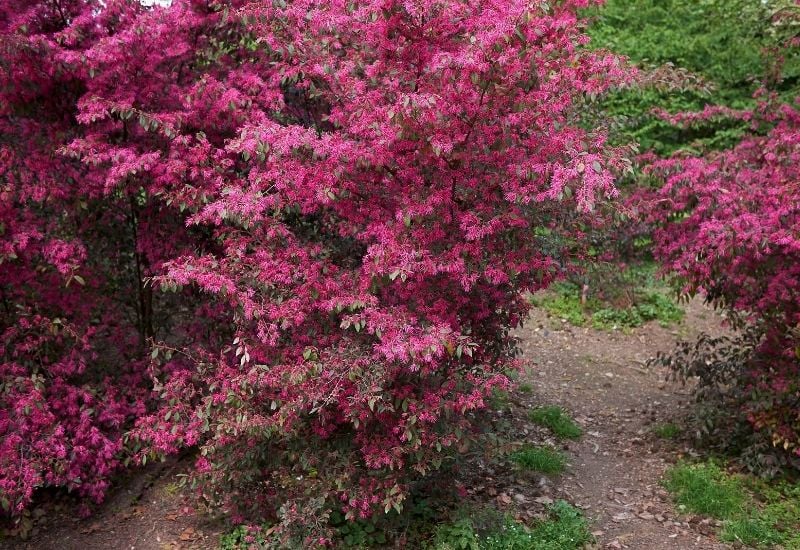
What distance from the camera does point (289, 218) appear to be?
4.62 m

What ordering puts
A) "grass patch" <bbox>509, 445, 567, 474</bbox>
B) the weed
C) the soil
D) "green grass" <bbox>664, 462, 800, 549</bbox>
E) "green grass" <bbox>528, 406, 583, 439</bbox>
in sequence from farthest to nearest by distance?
1. "green grass" <bbox>528, 406, 583, 439</bbox>
2. "grass patch" <bbox>509, 445, 567, 474</bbox>
3. the soil
4. "green grass" <bbox>664, 462, 800, 549</bbox>
5. the weed

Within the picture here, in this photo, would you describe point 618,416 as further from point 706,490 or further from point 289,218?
point 289,218

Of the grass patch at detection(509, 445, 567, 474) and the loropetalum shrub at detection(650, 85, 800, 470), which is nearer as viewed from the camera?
the loropetalum shrub at detection(650, 85, 800, 470)

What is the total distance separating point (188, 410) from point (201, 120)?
1.84 m

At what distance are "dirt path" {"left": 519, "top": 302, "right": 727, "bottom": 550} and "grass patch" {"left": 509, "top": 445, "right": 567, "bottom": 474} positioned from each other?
9 centimetres

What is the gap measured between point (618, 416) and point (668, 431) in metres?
0.68

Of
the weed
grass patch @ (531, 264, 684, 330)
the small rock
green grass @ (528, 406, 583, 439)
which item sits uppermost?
grass patch @ (531, 264, 684, 330)

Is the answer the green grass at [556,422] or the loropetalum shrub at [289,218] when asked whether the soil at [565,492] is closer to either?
the green grass at [556,422]

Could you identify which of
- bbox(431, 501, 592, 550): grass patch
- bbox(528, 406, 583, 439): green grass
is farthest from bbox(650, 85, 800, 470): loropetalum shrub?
bbox(431, 501, 592, 550): grass patch

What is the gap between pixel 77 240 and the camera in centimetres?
458

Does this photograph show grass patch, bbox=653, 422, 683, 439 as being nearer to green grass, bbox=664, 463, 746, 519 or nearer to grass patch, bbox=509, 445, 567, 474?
green grass, bbox=664, 463, 746, 519

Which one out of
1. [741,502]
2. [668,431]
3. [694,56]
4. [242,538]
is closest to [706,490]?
[741,502]

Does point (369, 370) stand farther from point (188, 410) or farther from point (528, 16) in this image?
point (528, 16)

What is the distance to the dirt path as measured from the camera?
4648 millimetres
